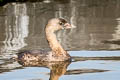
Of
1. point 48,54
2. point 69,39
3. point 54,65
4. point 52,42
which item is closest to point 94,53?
point 52,42

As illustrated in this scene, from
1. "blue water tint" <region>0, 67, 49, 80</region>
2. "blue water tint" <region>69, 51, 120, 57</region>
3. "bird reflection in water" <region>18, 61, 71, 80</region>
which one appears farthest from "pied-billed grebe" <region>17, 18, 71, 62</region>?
"blue water tint" <region>0, 67, 49, 80</region>

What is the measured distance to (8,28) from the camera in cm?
2505

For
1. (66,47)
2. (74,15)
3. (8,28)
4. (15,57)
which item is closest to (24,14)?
(74,15)

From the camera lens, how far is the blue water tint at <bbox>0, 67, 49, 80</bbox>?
13.1 metres

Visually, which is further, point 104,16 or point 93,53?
point 104,16

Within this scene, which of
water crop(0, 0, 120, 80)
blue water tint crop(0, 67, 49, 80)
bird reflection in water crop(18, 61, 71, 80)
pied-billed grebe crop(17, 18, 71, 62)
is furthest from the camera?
pied-billed grebe crop(17, 18, 71, 62)

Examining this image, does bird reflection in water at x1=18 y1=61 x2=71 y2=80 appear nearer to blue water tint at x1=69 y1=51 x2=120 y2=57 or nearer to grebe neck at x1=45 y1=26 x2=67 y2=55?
grebe neck at x1=45 y1=26 x2=67 y2=55

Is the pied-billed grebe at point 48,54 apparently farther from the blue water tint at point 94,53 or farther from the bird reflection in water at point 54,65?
the blue water tint at point 94,53

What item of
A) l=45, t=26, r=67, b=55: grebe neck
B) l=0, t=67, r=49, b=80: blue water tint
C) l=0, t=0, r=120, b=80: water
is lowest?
l=0, t=0, r=120, b=80: water

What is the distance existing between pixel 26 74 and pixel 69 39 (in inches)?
263

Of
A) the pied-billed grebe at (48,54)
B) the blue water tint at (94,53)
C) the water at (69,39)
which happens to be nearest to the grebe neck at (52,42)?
the pied-billed grebe at (48,54)

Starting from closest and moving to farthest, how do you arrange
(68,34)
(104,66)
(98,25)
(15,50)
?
(104,66)
(15,50)
(68,34)
(98,25)

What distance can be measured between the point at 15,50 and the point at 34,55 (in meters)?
1.70

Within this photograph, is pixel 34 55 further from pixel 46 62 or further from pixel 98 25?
pixel 98 25
